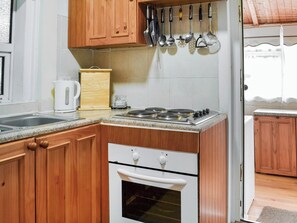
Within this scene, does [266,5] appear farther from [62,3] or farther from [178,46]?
[62,3]

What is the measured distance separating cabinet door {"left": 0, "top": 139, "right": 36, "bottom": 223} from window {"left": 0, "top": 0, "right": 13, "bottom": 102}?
2.76ft

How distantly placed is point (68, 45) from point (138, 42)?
622mm

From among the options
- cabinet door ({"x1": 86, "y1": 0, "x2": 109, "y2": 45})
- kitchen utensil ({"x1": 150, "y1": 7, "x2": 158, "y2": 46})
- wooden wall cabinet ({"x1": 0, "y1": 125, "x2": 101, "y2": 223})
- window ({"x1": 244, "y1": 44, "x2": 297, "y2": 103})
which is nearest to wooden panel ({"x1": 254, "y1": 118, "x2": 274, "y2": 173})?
window ({"x1": 244, "y1": 44, "x2": 297, "y2": 103})

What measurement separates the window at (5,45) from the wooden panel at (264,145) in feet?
9.41

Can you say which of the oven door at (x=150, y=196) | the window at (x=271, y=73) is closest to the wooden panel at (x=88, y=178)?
the oven door at (x=150, y=196)

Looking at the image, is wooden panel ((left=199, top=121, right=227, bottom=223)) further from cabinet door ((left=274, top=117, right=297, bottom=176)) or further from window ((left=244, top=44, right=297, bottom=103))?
window ((left=244, top=44, right=297, bottom=103))

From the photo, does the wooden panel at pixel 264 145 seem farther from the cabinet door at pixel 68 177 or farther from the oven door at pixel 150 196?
the cabinet door at pixel 68 177

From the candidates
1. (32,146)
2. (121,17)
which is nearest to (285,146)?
(121,17)

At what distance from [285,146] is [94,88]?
2462 millimetres

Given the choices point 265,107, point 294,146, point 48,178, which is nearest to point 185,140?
point 48,178

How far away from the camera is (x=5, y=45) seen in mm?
1974

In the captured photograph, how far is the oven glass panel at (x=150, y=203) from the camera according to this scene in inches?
62.2

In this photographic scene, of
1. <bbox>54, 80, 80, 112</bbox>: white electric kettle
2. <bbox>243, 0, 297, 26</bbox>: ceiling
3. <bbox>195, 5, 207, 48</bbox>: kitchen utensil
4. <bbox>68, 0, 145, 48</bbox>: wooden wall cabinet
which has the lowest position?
<bbox>54, 80, 80, 112</bbox>: white electric kettle

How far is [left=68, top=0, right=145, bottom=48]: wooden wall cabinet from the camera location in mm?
2043
